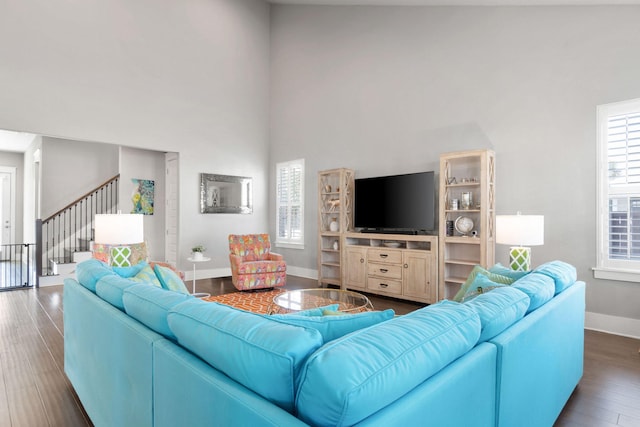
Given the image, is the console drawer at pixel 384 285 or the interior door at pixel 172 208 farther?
the interior door at pixel 172 208

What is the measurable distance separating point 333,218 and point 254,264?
1.63 meters

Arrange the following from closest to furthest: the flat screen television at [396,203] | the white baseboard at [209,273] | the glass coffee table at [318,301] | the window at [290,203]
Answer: the glass coffee table at [318,301]
the flat screen television at [396,203]
the white baseboard at [209,273]
the window at [290,203]

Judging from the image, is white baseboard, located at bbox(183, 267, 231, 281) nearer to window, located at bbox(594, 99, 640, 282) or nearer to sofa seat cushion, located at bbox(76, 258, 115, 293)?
sofa seat cushion, located at bbox(76, 258, 115, 293)

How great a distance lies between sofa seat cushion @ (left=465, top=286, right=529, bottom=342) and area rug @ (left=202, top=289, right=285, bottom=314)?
3.31 metres

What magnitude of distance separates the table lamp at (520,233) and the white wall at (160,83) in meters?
5.27

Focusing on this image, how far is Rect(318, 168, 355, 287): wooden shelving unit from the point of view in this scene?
5957 mm

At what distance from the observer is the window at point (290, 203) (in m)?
7.20

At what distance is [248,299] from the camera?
5.06 meters

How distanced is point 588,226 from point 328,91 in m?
4.63

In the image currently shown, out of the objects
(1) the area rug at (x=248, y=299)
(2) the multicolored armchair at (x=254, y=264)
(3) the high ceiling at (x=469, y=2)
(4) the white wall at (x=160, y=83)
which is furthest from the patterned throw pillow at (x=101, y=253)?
(3) the high ceiling at (x=469, y=2)

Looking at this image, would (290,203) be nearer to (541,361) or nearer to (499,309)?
(541,361)

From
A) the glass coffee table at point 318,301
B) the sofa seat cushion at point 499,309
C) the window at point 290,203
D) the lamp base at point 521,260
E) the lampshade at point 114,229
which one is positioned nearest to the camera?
the sofa seat cushion at point 499,309

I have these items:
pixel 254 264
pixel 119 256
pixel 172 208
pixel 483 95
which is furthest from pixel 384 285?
pixel 172 208

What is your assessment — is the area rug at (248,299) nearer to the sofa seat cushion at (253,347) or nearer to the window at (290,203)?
the window at (290,203)
